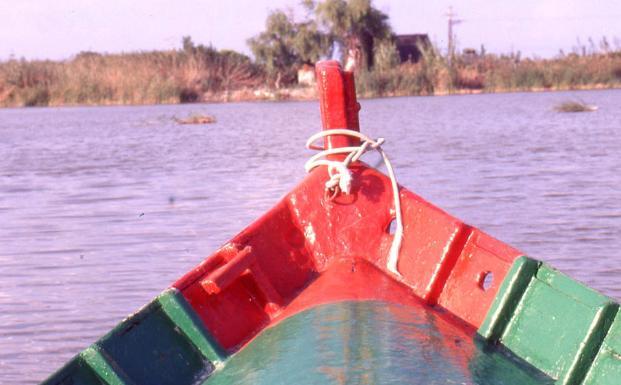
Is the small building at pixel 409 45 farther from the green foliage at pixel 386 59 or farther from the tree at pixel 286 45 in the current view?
the green foliage at pixel 386 59

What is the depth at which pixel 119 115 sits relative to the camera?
36312mm

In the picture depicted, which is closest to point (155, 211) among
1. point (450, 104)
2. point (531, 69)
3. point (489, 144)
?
point (489, 144)

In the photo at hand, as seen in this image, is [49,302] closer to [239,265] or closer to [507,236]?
[507,236]

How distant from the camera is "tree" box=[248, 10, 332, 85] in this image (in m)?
56.8

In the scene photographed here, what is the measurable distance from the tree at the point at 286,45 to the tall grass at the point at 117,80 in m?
5.33

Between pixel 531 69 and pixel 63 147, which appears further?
pixel 531 69

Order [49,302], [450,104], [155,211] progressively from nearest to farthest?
[49,302]
[155,211]
[450,104]

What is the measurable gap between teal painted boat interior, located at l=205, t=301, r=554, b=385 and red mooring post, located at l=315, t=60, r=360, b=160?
0.61m

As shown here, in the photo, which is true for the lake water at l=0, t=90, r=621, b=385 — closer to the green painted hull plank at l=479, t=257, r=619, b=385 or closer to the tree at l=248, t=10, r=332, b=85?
the green painted hull plank at l=479, t=257, r=619, b=385

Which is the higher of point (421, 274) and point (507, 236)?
point (421, 274)

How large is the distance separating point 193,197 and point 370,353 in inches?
430

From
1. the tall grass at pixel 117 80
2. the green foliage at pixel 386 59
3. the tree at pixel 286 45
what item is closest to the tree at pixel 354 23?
the tree at pixel 286 45

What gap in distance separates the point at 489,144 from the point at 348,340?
17.1 metres

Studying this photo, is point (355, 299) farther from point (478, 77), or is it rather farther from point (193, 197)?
point (478, 77)
